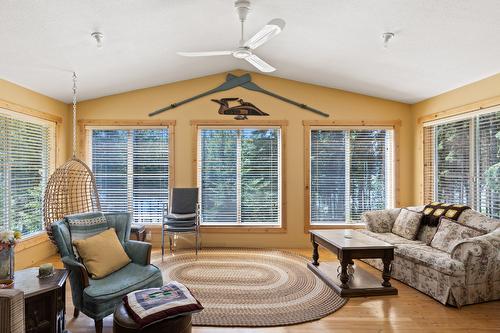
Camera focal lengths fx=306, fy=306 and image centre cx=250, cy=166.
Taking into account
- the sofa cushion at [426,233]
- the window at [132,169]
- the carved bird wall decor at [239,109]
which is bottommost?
the sofa cushion at [426,233]

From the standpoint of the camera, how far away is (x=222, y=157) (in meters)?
5.37

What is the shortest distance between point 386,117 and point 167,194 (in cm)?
405

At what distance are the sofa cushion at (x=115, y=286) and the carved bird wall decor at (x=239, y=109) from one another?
3.11 m

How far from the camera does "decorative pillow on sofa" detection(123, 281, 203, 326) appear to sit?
1.95 m

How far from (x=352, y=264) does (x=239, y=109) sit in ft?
10.1

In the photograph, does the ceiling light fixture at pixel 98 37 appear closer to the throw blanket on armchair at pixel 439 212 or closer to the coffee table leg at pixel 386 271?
the coffee table leg at pixel 386 271

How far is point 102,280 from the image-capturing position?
2592 mm

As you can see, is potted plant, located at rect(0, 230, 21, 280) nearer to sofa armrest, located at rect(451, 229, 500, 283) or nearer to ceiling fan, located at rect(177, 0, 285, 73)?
ceiling fan, located at rect(177, 0, 285, 73)

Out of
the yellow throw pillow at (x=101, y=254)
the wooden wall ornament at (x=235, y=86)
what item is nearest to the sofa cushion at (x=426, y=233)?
the wooden wall ornament at (x=235, y=86)

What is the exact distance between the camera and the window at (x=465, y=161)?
3.79m

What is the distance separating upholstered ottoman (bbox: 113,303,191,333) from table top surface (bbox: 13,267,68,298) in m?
0.52

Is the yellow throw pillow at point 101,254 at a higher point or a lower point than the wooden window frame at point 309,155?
lower

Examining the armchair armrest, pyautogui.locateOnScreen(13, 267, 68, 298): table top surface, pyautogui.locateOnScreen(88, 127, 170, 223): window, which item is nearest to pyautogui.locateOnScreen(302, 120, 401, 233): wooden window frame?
pyautogui.locateOnScreen(88, 127, 170, 223): window

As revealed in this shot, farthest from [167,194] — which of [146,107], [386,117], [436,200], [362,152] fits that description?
[436,200]
